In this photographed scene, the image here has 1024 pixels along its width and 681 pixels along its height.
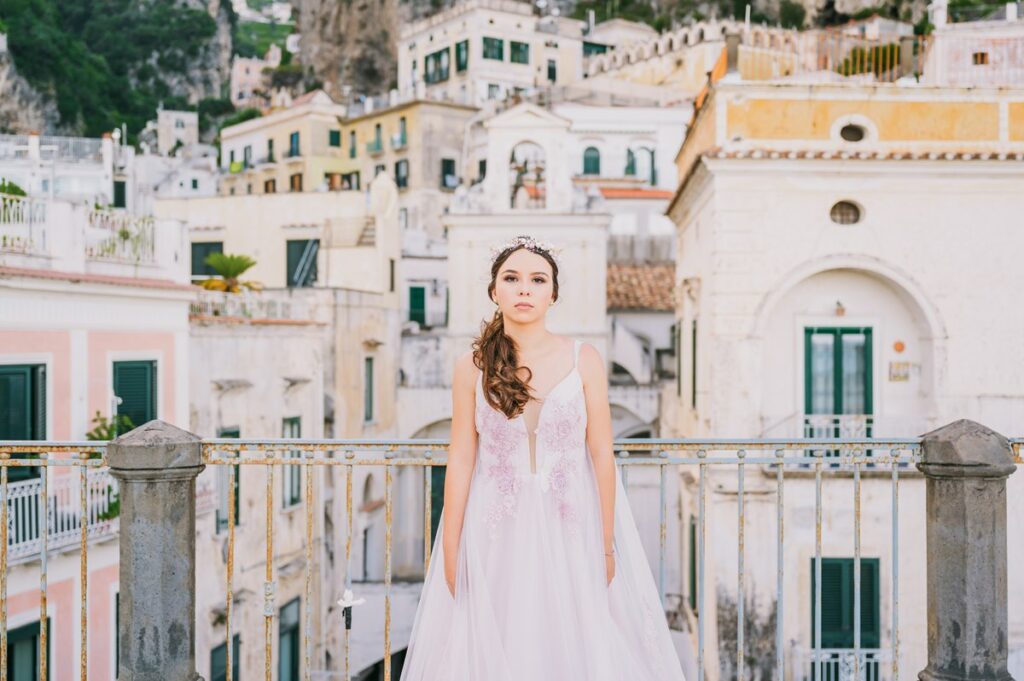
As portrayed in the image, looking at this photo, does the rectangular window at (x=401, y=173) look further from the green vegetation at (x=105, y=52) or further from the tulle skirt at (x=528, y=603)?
the tulle skirt at (x=528, y=603)

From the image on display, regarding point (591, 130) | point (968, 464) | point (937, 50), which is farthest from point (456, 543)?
point (591, 130)

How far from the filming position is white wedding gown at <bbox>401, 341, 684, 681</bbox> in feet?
15.0

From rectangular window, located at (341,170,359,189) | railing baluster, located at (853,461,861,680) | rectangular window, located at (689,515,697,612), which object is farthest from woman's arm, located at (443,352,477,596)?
rectangular window, located at (341,170,359,189)

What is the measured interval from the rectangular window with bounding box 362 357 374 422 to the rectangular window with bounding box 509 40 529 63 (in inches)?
1433

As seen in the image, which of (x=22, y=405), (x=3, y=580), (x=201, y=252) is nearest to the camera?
(x=3, y=580)

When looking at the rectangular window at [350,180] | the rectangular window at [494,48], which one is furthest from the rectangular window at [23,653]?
the rectangular window at [494,48]

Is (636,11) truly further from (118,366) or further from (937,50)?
(118,366)

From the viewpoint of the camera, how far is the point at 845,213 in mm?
15289

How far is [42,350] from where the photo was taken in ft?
43.6

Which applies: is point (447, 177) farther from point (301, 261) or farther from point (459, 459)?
point (459, 459)

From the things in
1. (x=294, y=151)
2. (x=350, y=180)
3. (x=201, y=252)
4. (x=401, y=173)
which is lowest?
(x=201, y=252)

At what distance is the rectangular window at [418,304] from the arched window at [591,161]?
43.0 ft

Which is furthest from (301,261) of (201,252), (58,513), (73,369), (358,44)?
(358,44)

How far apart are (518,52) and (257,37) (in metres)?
77.1
